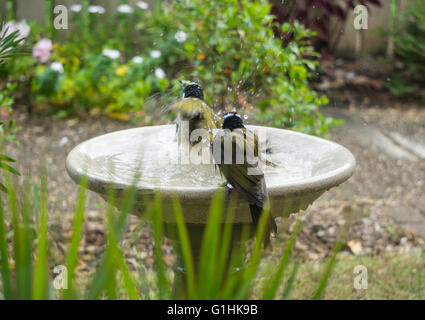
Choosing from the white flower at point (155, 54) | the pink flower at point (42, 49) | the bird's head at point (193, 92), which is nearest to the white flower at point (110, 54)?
the white flower at point (155, 54)

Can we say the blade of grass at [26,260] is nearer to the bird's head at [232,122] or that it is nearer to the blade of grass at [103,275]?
the blade of grass at [103,275]

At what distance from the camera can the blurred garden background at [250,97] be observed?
3.05 m

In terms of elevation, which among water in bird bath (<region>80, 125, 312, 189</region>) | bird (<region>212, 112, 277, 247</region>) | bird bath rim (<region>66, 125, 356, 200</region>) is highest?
bird (<region>212, 112, 277, 247</region>)

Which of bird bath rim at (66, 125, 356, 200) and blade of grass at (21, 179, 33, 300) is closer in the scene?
blade of grass at (21, 179, 33, 300)

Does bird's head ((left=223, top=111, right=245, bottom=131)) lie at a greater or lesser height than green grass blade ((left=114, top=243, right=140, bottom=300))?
lesser

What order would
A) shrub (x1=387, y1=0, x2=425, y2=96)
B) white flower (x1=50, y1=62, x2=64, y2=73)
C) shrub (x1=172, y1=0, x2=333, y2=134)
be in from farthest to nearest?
shrub (x1=387, y1=0, x2=425, y2=96), white flower (x1=50, y1=62, x2=64, y2=73), shrub (x1=172, y1=0, x2=333, y2=134)

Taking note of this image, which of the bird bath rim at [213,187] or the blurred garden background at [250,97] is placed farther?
the blurred garden background at [250,97]

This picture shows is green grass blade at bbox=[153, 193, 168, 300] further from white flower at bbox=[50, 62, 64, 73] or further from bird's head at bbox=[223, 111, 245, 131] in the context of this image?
white flower at bbox=[50, 62, 64, 73]

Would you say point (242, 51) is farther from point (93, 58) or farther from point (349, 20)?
point (349, 20)

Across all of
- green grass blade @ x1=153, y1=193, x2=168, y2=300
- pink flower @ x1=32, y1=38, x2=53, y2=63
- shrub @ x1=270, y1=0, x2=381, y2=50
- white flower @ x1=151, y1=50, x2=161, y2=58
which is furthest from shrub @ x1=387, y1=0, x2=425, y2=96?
green grass blade @ x1=153, y1=193, x2=168, y2=300

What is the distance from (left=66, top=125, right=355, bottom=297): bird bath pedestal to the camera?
64.9 inches

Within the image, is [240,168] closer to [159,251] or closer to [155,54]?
[159,251]

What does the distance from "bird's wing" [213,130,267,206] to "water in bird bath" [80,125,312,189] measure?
30cm
